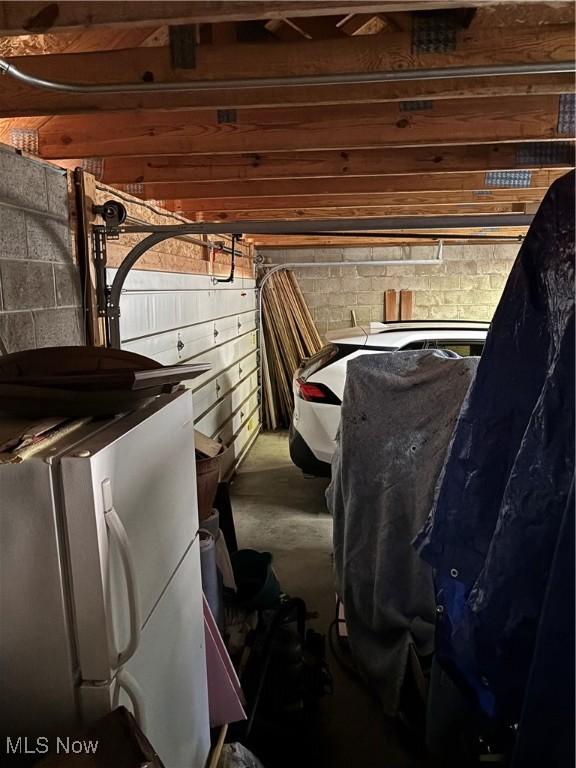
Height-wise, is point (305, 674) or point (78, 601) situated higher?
point (78, 601)

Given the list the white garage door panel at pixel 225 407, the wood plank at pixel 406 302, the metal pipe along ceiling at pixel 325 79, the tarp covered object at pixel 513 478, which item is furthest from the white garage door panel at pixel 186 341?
the wood plank at pixel 406 302

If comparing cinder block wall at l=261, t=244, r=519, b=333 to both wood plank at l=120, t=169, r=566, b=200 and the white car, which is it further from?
wood plank at l=120, t=169, r=566, b=200

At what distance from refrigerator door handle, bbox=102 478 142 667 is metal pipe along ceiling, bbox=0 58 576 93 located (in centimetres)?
119

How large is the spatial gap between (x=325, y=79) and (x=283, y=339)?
19.1 ft

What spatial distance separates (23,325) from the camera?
81.4 inches

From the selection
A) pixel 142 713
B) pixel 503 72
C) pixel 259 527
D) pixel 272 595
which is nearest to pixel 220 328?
pixel 259 527

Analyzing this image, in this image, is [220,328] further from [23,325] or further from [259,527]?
[23,325]

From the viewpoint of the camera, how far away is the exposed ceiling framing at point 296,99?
159cm

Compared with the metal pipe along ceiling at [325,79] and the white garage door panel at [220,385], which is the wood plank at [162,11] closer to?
the metal pipe along ceiling at [325,79]

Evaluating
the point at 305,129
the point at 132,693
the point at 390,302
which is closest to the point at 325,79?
the point at 305,129

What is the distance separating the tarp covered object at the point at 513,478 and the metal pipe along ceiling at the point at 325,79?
0.70 metres

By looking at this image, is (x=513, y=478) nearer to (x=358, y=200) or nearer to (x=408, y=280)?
(x=358, y=200)

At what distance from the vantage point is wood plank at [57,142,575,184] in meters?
3.09

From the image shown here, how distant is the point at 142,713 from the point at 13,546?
0.44 meters
